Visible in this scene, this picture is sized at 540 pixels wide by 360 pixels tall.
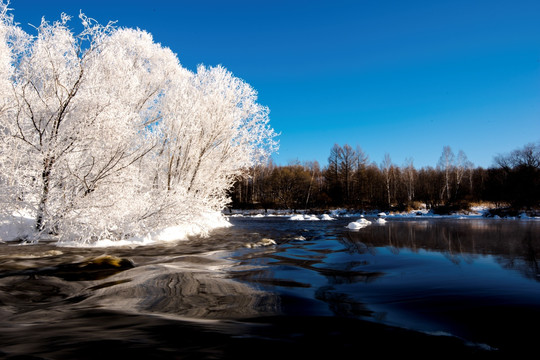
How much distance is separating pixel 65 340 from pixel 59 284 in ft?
9.15

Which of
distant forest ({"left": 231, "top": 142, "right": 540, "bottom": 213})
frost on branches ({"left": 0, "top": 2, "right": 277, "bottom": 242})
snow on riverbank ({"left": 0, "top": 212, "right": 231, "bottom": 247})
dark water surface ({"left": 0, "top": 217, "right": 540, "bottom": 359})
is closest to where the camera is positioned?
dark water surface ({"left": 0, "top": 217, "right": 540, "bottom": 359})

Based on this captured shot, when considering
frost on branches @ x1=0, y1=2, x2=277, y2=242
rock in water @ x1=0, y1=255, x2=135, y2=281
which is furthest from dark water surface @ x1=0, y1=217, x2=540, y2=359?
frost on branches @ x1=0, y1=2, x2=277, y2=242

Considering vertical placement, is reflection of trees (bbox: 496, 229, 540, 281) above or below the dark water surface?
below

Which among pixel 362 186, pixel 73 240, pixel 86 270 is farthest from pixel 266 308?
pixel 362 186

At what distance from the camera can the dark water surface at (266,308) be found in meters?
2.48

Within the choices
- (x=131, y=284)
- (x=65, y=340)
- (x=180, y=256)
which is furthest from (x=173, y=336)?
(x=180, y=256)

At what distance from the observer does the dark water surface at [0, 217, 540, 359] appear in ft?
8.15

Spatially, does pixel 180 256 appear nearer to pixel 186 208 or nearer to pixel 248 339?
pixel 186 208

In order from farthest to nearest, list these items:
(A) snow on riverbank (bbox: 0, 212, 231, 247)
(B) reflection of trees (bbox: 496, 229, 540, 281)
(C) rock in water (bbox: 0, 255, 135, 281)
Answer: (A) snow on riverbank (bbox: 0, 212, 231, 247) < (B) reflection of trees (bbox: 496, 229, 540, 281) < (C) rock in water (bbox: 0, 255, 135, 281)

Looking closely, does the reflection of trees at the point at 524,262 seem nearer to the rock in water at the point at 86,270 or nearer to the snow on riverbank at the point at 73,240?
the rock in water at the point at 86,270

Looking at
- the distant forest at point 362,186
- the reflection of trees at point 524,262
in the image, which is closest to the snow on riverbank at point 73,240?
the reflection of trees at point 524,262

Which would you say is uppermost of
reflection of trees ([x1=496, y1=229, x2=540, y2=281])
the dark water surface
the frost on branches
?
the frost on branches

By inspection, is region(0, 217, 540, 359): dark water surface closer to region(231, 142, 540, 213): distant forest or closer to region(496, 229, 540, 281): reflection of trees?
region(496, 229, 540, 281): reflection of trees

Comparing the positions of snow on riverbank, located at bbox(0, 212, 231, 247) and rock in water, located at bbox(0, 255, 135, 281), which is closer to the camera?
rock in water, located at bbox(0, 255, 135, 281)
